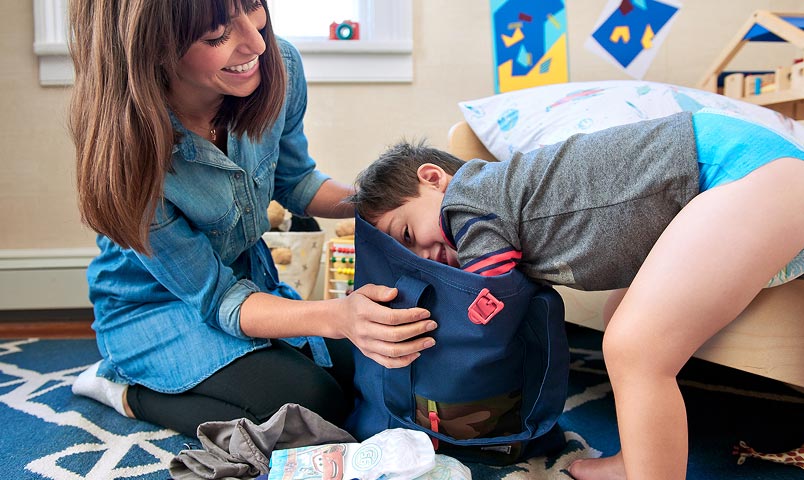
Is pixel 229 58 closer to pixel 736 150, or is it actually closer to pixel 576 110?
pixel 736 150

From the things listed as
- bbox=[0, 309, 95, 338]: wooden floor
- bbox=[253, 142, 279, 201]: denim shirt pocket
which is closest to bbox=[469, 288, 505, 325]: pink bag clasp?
bbox=[253, 142, 279, 201]: denim shirt pocket

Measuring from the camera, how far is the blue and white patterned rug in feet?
3.07

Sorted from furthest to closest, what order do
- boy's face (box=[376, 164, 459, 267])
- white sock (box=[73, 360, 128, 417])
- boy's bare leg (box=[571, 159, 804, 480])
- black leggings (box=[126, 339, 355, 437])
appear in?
white sock (box=[73, 360, 128, 417]), black leggings (box=[126, 339, 355, 437]), boy's face (box=[376, 164, 459, 267]), boy's bare leg (box=[571, 159, 804, 480])

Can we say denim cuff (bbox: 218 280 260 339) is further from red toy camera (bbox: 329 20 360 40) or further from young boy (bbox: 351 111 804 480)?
red toy camera (bbox: 329 20 360 40)

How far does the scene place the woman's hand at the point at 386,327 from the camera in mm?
819

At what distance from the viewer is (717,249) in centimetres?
71

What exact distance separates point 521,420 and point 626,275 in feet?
0.81

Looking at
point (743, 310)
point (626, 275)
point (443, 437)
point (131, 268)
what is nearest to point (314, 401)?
point (443, 437)

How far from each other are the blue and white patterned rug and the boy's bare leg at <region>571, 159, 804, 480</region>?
239mm

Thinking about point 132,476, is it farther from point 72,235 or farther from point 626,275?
point 72,235

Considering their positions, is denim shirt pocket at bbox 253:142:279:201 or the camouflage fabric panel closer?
the camouflage fabric panel

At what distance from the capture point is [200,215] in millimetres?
1005

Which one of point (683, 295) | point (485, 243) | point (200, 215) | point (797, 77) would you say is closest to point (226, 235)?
point (200, 215)

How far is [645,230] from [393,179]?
0.37 m
